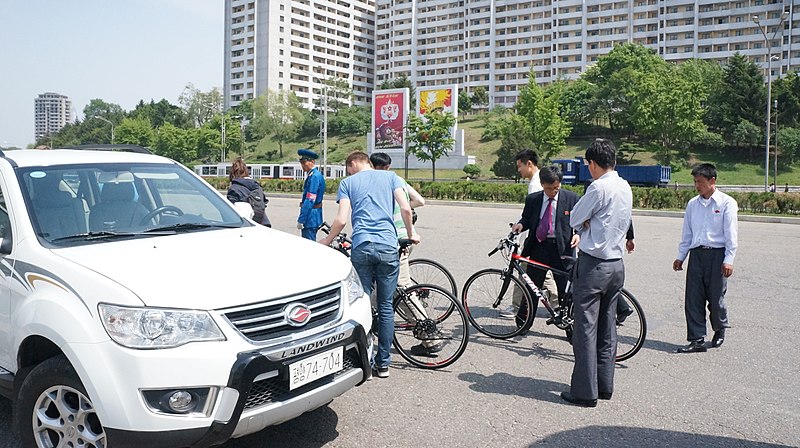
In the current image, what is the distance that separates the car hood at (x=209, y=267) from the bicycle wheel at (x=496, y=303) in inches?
106

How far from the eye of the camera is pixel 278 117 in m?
97.5

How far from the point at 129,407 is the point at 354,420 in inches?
64.8

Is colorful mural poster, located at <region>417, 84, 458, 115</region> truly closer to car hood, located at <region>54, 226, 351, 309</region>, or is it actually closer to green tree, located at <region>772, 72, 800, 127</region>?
green tree, located at <region>772, 72, 800, 127</region>

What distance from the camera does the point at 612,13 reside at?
336 ft

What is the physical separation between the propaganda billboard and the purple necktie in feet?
192

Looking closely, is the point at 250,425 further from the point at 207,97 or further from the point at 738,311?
the point at 207,97

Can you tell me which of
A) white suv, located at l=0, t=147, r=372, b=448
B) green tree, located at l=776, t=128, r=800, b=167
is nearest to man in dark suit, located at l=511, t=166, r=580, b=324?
white suv, located at l=0, t=147, r=372, b=448

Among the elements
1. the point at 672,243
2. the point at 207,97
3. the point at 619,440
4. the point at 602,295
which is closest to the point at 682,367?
the point at 602,295

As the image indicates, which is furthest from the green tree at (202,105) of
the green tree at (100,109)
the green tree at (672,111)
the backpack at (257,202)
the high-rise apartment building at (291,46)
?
the backpack at (257,202)

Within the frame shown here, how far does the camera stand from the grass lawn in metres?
55.9

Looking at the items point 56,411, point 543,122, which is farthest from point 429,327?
point 543,122

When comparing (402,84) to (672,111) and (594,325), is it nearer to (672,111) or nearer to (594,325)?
(672,111)

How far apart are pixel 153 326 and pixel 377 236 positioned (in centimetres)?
218

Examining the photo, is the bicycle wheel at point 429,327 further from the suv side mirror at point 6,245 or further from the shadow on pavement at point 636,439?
the suv side mirror at point 6,245
